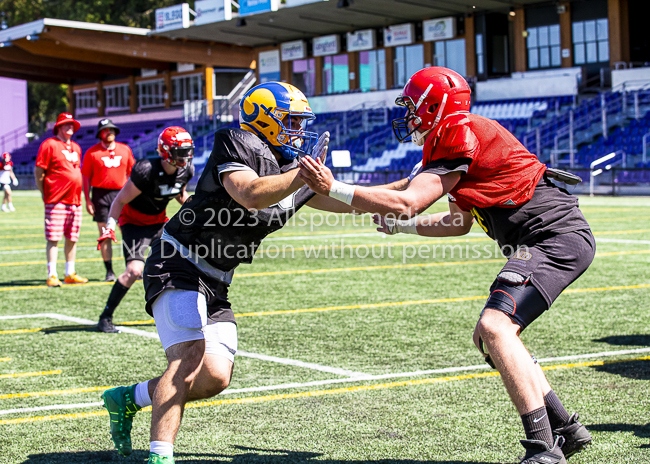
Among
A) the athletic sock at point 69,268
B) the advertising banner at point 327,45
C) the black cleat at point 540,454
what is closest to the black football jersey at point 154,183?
the athletic sock at point 69,268

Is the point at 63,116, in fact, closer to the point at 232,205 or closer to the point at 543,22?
the point at 232,205

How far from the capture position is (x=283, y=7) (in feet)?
130

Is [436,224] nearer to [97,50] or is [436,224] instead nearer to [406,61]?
[406,61]

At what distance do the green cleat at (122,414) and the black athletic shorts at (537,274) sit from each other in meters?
1.92

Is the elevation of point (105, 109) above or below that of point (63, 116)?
above

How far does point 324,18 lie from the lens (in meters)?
41.6

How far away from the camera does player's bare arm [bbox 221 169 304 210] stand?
3734mm

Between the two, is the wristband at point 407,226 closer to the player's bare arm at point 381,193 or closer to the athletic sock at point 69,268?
the player's bare arm at point 381,193

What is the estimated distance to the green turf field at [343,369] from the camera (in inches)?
177

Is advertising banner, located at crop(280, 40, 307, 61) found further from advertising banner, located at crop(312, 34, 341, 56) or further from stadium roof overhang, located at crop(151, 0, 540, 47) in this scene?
advertising banner, located at crop(312, 34, 341, 56)

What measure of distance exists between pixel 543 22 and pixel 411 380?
112 feet

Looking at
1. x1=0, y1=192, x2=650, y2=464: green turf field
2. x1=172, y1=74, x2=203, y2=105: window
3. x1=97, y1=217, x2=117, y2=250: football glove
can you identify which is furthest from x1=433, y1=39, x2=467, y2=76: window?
x1=97, y1=217, x2=117, y2=250: football glove

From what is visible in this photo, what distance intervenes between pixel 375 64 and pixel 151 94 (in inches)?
761

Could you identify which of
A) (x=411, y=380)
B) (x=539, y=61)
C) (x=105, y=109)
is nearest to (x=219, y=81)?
(x=105, y=109)
